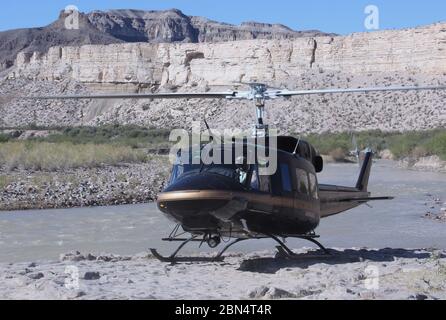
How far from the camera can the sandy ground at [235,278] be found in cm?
812

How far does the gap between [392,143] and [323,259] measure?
1645 inches

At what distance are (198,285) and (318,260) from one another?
8.56ft

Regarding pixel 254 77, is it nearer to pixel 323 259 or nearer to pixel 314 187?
pixel 314 187

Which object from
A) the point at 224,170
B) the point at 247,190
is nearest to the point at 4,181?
the point at 224,170

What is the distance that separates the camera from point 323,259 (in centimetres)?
1121

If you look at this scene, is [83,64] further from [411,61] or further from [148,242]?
[148,242]

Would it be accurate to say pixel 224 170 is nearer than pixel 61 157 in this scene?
Yes

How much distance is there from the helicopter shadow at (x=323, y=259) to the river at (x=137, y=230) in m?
2.30

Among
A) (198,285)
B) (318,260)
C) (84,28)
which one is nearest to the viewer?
(198,285)

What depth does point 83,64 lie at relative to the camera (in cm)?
9375

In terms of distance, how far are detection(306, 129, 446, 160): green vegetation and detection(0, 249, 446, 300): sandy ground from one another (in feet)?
106

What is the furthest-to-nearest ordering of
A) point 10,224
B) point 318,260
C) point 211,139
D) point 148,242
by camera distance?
point 10,224, point 148,242, point 318,260, point 211,139

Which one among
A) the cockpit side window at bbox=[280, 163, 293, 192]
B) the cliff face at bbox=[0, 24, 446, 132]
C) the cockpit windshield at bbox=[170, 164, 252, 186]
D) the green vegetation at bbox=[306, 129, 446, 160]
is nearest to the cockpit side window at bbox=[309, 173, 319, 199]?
the cockpit side window at bbox=[280, 163, 293, 192]
